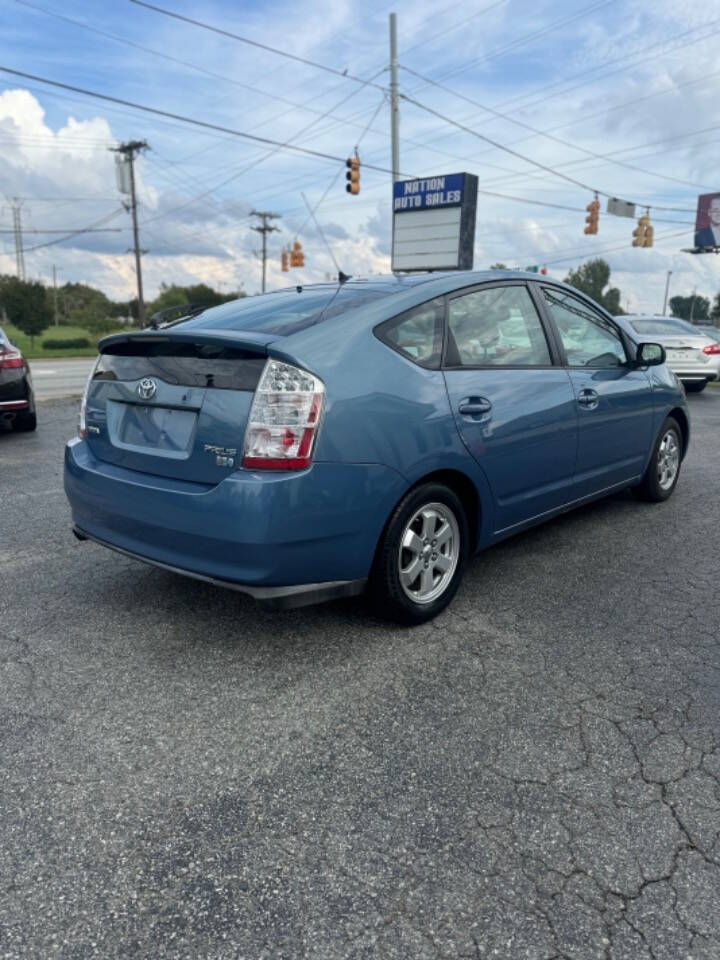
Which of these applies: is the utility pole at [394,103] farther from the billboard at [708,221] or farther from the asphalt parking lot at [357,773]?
the billboard at [708,221]

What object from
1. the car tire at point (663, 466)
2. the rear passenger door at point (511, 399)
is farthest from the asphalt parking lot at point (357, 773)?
the car tire at point (663, 466)

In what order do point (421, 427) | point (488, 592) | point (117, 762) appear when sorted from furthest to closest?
point (488, 592)
point (421, 427)
point (117, 762)

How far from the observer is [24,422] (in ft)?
29.0

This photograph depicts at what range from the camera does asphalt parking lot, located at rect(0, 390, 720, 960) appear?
1798 mm

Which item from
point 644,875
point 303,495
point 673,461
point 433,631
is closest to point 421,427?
point 303,495

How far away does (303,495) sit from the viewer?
2.81 meters

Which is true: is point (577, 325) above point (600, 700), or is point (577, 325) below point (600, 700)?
above

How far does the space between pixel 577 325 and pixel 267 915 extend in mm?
3751

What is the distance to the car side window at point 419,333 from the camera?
3.23 meters

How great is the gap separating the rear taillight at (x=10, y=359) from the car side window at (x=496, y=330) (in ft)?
20.4

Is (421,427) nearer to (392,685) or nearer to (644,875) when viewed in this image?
(392,685)

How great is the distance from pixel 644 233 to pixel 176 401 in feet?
100

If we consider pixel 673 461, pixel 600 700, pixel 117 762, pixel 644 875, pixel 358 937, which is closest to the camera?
pixel 358 937

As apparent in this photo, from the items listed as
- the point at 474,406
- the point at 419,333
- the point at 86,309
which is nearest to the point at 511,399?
the point at 474,406
